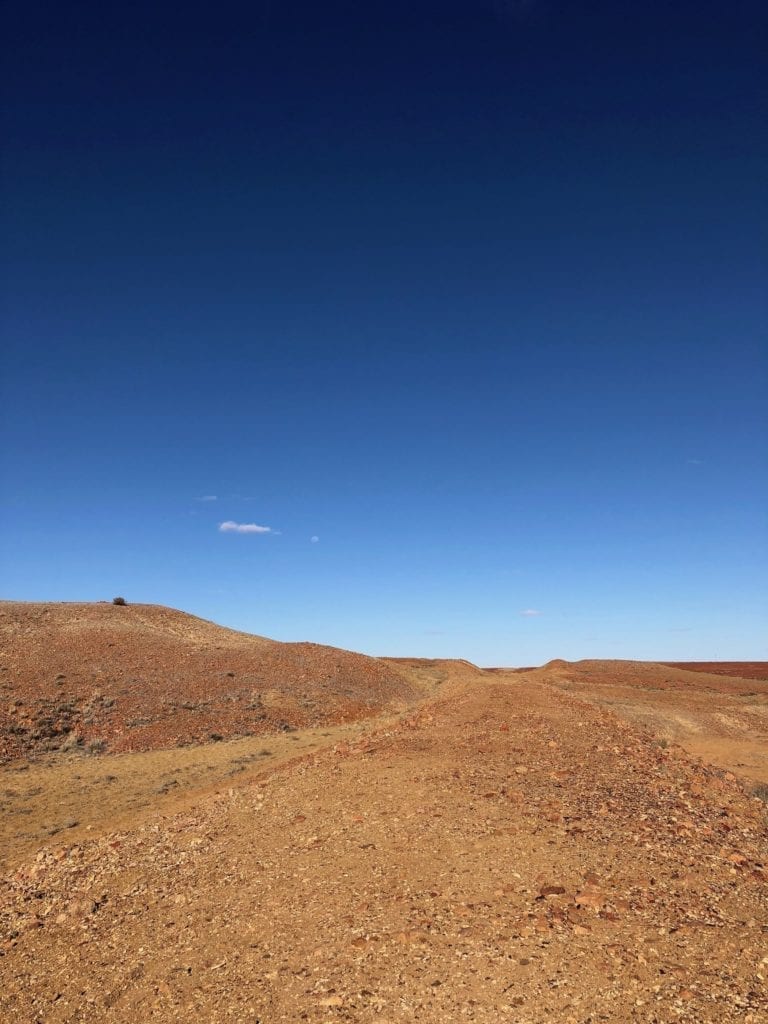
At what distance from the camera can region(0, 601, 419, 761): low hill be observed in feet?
83.9

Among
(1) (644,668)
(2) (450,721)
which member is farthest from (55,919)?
(1) (644,668)

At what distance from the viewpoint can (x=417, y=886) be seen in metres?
7.55

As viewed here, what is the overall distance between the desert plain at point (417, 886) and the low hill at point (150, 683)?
7503 millimetres

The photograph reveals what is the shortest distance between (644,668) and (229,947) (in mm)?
65293

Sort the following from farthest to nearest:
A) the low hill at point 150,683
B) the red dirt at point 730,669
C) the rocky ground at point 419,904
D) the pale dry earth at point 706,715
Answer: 1. the red dirt at point 730,669
2. the low hill at point 150,683
3. the pale dry earth at point 706,715
4. the rocky ground at point 419,904

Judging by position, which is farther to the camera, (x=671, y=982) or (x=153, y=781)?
(x=153, y=781)

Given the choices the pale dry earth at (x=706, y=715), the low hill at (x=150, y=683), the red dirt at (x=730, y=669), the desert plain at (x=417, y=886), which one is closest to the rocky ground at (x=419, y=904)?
the desert plain at (x=417, y=886)

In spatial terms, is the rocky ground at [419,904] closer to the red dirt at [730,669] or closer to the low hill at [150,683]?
the low hill at [150,683]

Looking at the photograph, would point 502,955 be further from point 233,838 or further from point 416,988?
point 233,838

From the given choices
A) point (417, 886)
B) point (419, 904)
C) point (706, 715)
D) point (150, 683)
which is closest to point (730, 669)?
point (706, 715)

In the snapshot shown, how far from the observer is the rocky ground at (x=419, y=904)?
223 inches

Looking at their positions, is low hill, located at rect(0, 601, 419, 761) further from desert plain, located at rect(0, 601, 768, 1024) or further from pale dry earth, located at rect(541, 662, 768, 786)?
pale dry earth, located at rect(541, 662, 768, 786)

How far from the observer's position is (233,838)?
9.95 metres

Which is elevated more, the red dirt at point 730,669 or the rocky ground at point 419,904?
the red dirt at point 730,669
